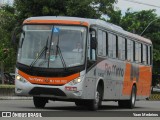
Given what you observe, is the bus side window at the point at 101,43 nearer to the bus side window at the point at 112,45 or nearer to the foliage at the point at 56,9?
the bus side window at the point at 112,45

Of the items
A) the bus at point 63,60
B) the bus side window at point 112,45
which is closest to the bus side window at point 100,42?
the bus at point 63,60

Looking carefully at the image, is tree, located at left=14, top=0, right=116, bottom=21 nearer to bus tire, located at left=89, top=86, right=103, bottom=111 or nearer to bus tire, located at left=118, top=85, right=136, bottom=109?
bus tire, located at left=118, top=85, right=136, bottom=109

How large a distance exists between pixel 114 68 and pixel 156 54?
41493 mm

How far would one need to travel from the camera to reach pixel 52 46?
20594mm

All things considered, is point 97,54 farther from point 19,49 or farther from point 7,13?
point 7,13

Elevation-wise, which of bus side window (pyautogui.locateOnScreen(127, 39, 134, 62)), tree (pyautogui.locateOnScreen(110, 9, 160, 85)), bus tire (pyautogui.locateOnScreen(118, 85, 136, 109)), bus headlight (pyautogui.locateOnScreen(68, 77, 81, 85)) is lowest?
bus tire (pyautogui.locateOnScreen(118, 85, 136, 109))

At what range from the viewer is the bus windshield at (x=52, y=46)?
20359 mm

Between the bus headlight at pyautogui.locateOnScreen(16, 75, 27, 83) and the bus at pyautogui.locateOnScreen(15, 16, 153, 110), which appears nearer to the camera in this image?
A: the bus at pyautogui.locateOnScreen(15, 16, 153, 110)

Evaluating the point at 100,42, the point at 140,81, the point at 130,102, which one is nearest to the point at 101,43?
the point at 100,42

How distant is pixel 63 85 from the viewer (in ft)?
65.9

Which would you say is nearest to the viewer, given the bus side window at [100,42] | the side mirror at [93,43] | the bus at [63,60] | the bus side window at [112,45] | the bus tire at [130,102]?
the bus at [63,60]

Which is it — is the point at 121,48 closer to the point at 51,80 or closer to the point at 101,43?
the point at 101,43

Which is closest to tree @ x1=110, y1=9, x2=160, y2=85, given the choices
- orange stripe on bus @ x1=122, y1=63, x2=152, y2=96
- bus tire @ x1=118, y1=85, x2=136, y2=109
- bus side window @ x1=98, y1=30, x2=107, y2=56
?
orange stripe on bus @ x1=122, y1=63, x2=152, y2=96

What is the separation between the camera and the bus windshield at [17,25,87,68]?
802 inches
